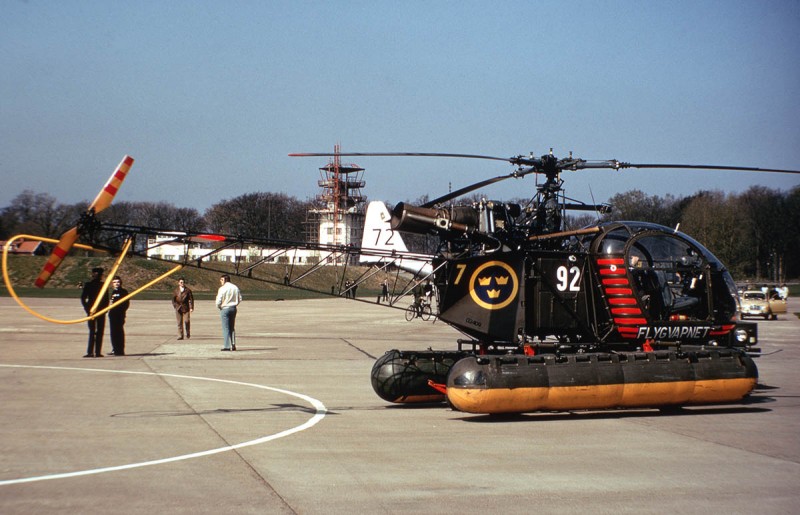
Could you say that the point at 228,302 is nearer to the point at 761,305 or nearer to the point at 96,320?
the point at 96,320

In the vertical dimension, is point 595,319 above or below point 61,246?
below

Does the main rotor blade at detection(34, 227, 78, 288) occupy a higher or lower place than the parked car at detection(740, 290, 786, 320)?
higher

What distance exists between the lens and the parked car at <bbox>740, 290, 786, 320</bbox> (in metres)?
45.2

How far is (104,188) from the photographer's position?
11.7m

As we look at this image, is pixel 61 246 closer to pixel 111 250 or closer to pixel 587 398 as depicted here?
pixel 111 250

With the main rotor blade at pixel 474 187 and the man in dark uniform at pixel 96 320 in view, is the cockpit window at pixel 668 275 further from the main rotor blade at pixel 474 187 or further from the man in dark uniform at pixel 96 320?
the man in dark uniform at pixel 96 320

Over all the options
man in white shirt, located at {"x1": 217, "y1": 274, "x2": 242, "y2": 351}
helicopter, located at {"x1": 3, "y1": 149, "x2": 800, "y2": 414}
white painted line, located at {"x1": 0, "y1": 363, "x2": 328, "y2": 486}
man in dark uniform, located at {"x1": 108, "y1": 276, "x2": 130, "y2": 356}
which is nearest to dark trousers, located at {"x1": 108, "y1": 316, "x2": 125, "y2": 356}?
man in dark uniform, located at {"x1": 108, "y1": 276, "x2": 130, "y2": 356}

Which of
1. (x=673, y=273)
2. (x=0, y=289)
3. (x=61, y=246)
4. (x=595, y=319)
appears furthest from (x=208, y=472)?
(x=0, y=289)

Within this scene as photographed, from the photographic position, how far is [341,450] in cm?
978

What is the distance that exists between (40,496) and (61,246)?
5.31 m

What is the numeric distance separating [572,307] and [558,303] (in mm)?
280

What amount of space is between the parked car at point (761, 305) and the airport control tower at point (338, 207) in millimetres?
80885

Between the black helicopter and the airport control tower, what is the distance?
358ft

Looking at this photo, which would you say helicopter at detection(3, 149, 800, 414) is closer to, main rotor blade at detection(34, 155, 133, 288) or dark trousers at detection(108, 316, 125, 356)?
main rotor blade at detection(34, 155, 133, 288)
